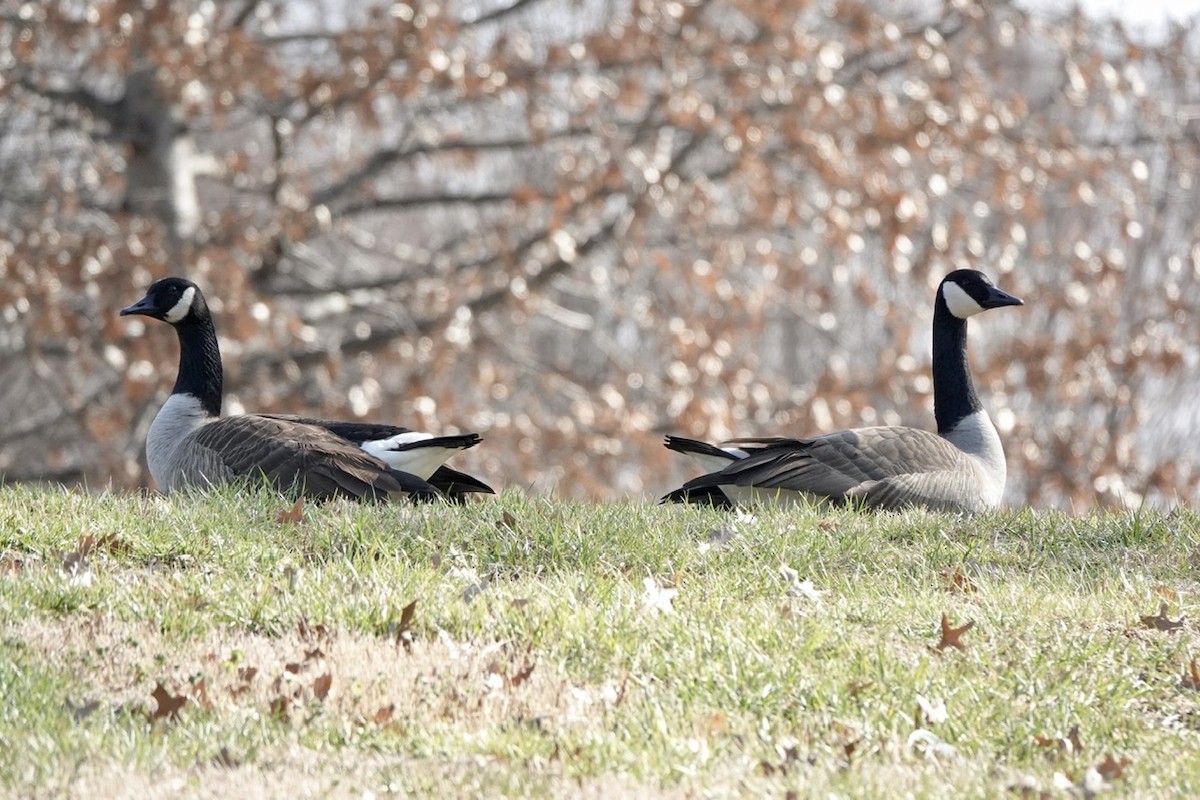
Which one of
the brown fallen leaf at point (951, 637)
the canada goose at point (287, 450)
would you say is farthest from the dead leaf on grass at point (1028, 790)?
the canada goose at point (287, 450)

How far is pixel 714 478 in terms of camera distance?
24.7ft

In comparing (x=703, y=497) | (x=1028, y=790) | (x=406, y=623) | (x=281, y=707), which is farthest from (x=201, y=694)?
(x=703, y=497)

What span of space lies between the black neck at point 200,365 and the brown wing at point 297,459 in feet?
3.05

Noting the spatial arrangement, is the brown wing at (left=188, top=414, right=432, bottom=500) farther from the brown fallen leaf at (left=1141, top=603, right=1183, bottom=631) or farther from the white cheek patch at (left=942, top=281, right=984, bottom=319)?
the white cheek patch at (left=942, top=281, right=984, bottom=319)

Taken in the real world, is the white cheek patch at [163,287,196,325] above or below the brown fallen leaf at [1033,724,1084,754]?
above

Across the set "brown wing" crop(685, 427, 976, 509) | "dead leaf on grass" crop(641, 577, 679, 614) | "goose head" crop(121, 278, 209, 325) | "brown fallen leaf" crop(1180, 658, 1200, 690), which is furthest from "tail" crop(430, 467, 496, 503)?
"brown fallen leaf" crop(1180, 658, 1200, 690)

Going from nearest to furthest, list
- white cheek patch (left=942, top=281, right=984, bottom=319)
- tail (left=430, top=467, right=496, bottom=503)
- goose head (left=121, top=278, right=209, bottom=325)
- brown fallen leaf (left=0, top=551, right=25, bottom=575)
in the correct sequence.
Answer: brown fallen leaf (left=0, top=551, right=25, bottom=575) → tail (left=430, top=467, right=496, bottom=503) → goose head (left=121, top=278, right=209, bottom=325) → white cheek patch (left=942, top=281, right=984, bottom=319)

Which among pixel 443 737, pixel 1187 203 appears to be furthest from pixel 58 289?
pixel 1187 203

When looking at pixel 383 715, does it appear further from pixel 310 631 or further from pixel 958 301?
pixel 958 301

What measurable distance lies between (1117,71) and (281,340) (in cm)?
925

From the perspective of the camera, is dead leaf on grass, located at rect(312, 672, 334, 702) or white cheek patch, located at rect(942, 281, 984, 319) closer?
dead leaf on grass, located at rect(312, 672, 334, 702)

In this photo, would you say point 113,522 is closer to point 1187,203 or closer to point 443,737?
point 443,737

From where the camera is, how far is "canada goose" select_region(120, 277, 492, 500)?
7.33m

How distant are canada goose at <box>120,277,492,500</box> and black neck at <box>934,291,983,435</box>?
9.49ft
